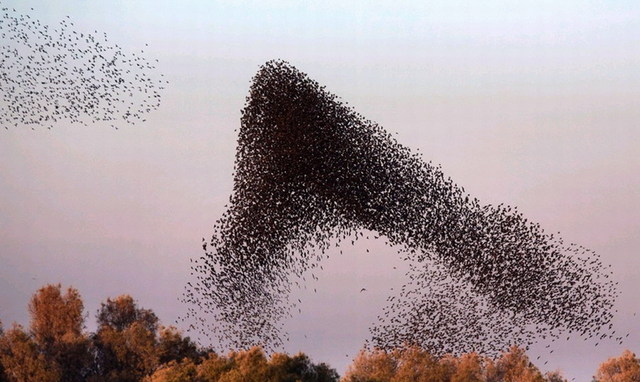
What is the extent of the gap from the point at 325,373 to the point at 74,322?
1140 cm

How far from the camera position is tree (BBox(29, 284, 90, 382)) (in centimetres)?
4794

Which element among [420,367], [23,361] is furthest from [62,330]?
[420,367]

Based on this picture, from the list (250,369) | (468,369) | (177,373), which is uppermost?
(468,369)

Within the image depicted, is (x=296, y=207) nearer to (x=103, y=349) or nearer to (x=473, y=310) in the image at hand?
(x=473, y=310)

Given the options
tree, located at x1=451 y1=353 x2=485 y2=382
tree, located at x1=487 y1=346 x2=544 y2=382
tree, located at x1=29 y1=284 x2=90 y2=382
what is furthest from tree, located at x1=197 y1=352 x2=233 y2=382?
tree, located at x1=487 y1=346 x2=544 y2=382

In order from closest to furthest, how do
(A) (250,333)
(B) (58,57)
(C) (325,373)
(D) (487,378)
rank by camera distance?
(B) (58,57), (A) (250,333), (C) (325,373), (D) (487,378)

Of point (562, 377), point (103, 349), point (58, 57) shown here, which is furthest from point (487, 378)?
point (58, 57)

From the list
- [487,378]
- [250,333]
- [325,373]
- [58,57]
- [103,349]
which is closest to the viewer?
[58,57]

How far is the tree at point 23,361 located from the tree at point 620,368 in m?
27.1

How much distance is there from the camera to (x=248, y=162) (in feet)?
133

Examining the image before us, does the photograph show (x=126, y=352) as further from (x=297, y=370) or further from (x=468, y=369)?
(x=468, y=369)

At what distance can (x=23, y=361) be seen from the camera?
1857 inches

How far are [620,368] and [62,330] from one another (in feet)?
90.4

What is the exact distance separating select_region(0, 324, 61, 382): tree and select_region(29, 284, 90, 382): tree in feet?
1.40
